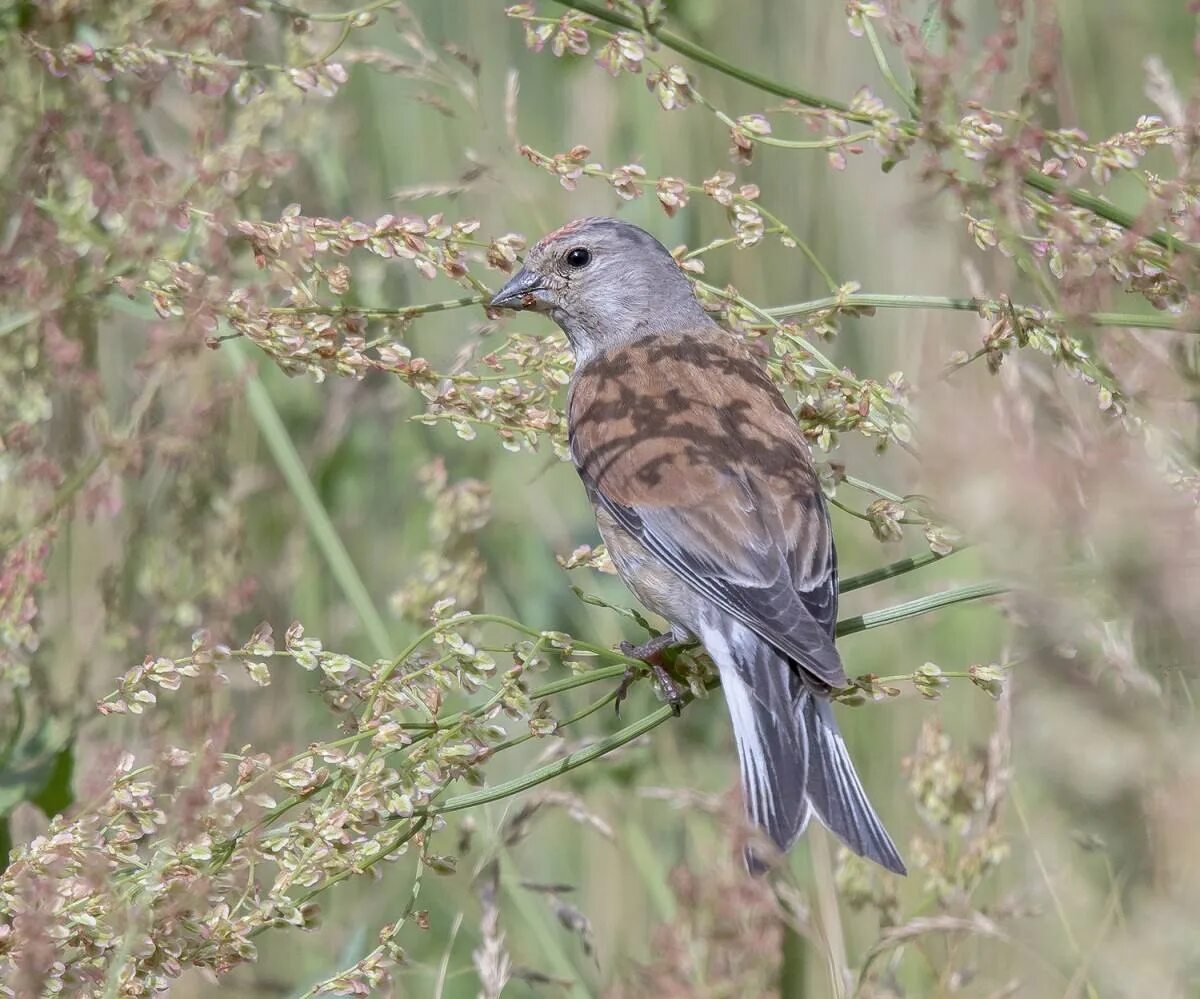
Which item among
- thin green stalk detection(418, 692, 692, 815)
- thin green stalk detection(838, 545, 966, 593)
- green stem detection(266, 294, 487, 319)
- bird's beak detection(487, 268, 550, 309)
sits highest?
green stem detection(266, 294, 487, 319)

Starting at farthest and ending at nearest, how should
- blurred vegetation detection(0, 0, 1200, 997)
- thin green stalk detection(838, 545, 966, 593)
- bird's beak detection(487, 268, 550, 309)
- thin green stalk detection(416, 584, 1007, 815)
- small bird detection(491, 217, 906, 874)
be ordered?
1. bird's beak detection(487, 268, 550, 309)
2. small bird detection(491, 217, 906, 874)
3. thin green stalk detection(838, 545, 966, 593)
4. thin green stalk detection(416, 584, 1007, 815)
5. blurred vegetation detection(0, 0, 1200, 997)

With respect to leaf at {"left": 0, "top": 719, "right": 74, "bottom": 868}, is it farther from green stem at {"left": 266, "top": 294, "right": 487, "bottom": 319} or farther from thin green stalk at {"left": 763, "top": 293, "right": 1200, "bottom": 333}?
thin green stalk at {"left": 763, "top": 293, "right": 1200, "bottom": 333}

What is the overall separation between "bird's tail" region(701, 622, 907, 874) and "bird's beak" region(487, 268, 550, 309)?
1.04m

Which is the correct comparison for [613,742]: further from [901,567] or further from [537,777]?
[901,567]

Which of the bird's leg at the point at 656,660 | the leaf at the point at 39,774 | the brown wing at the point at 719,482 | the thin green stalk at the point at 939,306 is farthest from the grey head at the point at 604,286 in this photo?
the leaf at the point at 39,774

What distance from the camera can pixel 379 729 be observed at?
1.85 metres

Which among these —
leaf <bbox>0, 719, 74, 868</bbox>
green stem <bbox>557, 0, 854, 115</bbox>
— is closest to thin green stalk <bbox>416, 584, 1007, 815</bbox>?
green stem <bbox>557, 0, 854, 115</bbox>

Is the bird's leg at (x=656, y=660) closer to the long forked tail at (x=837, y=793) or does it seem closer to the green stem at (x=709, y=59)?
the long forked tail at (x=837, y=793)

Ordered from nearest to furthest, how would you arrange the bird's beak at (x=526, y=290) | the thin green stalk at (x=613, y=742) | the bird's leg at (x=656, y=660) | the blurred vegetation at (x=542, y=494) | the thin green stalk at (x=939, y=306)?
the blurred vegetation at (x=542, y=494)
the thin green stalk at (x=939, y=306)
the thin green stalk at (x=613, y=742)
the bird's leg at (x=656, y=660)
the bird's beak at (x=526, y=290)

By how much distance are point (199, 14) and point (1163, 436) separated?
1611mm

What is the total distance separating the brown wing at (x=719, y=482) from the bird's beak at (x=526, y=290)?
0.36 meters

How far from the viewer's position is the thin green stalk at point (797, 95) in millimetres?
1985

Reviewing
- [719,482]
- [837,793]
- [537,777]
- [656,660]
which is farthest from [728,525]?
[537,777]

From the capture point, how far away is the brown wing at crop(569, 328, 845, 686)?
2570mm
